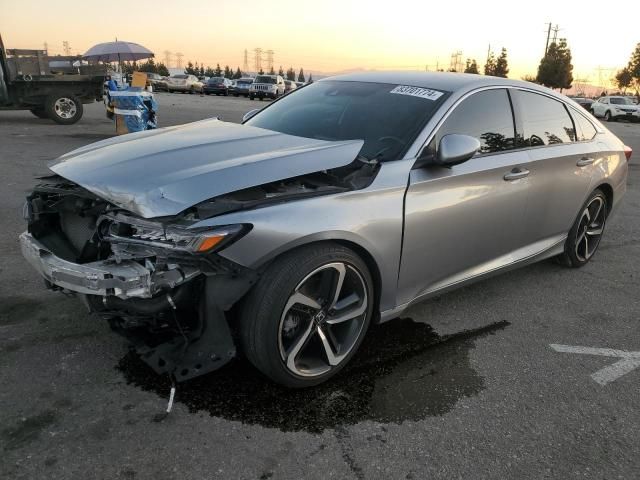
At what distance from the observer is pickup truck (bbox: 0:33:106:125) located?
13.2 meters

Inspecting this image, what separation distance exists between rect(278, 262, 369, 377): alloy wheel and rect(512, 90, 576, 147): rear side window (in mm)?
1930

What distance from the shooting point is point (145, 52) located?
1662 cm

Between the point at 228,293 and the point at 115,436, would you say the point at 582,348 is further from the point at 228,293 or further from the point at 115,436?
the point at 115,436

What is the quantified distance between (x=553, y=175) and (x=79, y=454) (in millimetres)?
3687

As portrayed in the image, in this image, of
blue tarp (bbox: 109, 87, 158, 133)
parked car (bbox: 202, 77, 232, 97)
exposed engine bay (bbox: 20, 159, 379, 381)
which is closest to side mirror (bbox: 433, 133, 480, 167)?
exposed engine bay (bbox: 20, 159, 379, 381)

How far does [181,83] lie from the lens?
4169 cm

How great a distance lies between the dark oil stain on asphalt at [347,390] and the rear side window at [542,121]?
1.79 metres

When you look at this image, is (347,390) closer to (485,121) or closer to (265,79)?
(485,121)

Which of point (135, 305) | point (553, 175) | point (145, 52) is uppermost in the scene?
point (145, 52)

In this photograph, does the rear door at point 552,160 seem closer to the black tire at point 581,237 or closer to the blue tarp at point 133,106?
the black tire at point 581,237

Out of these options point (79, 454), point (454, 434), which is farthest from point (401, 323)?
point (79, 454)

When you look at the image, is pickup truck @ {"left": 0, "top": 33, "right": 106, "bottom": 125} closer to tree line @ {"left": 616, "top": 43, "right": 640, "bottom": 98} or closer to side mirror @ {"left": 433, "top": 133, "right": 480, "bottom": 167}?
side mirror @ {"left": 433, "top": 133, "right": 480, "bottom": 167}

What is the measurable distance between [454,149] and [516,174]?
91 centimetres

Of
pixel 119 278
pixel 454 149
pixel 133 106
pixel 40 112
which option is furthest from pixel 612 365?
pixel 40 112
